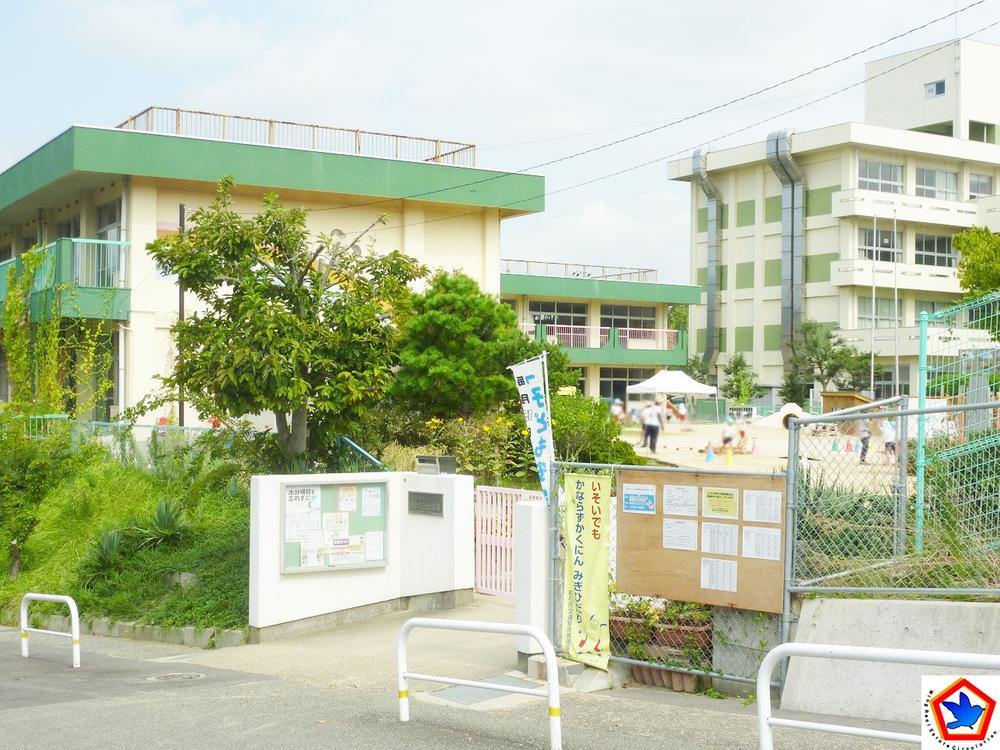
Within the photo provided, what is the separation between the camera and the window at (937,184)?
67.7 metres

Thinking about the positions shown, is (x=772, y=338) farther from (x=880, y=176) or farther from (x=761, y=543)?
(x=761, y=543)

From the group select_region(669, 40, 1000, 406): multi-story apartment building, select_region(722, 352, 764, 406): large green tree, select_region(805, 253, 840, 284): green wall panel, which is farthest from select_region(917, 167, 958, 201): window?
select_region(722, 352, 764, 406): large green tree

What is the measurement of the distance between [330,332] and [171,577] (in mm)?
3793

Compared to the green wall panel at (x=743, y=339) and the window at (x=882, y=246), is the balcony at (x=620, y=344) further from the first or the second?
the green wall panel at (x=743, y=339)

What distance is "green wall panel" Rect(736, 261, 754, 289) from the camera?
7281 centimetres

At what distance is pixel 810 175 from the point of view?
68.5 m

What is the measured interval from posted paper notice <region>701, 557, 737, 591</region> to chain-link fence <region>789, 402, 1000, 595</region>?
506 millimetres

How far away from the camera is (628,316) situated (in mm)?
56000

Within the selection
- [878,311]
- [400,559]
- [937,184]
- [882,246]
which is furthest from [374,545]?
[937,184]

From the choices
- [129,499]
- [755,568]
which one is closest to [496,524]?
[755,568]

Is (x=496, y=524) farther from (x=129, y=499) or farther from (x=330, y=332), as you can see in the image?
(x=129, y=499)

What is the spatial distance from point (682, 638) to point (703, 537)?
93 cm

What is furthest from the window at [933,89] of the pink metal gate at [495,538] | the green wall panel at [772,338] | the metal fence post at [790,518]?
the metal fence post at [790,518]

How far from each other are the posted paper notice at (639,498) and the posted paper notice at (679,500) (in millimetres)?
121
